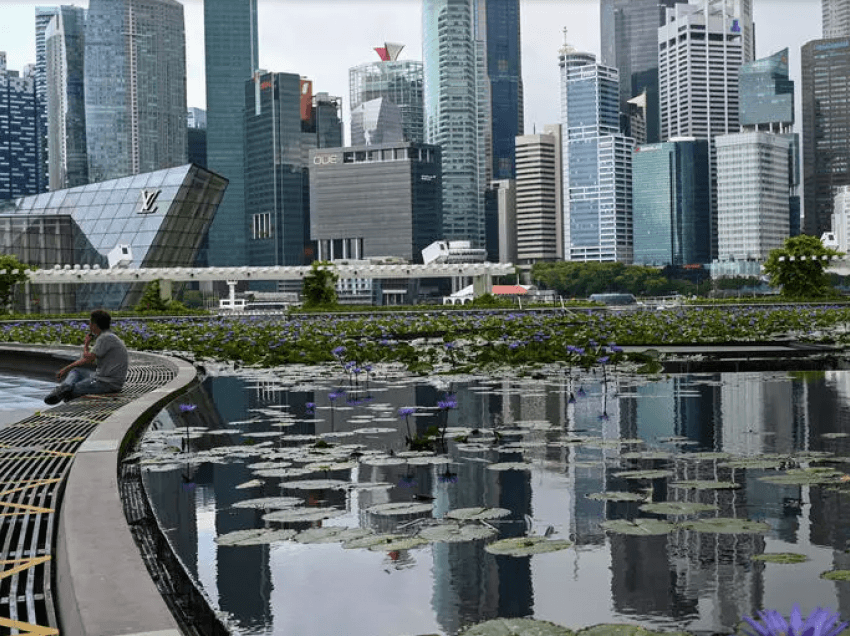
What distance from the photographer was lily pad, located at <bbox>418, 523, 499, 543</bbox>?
16.2ft

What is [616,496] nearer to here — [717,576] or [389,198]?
[717,576]

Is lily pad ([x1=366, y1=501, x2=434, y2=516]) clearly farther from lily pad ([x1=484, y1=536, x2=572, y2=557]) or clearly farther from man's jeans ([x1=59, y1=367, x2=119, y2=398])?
man's jeans ([x1=59, y1=367, x2=119, y2=398])

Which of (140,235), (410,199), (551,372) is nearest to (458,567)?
(551,372)

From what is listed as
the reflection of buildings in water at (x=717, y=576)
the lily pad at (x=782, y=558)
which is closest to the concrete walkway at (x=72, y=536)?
the reflection of buildings in water at (x=717, y=576)

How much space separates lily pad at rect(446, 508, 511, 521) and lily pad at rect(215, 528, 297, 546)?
866 millimetres

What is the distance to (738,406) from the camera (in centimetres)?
1035

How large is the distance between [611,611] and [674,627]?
0.29 meters

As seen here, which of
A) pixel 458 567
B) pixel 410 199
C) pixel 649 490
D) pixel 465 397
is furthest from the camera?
pixel 410 199

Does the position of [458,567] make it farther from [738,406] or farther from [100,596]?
[738,406]

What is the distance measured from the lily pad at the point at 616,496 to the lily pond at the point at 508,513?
0.04 ft

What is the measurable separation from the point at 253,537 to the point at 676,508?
218 cm

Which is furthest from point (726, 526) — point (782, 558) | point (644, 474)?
point (644, 474)

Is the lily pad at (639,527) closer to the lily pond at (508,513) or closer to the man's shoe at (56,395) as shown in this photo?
the lily pond at (508,513)

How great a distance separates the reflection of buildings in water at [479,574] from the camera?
153 inches
